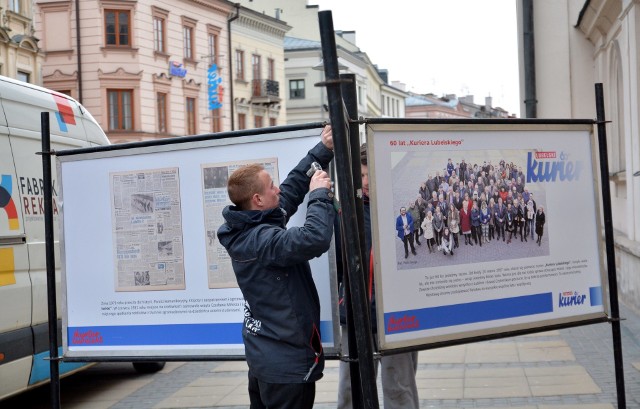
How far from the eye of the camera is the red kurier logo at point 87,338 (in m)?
5.16

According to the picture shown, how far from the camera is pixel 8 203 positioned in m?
7.31

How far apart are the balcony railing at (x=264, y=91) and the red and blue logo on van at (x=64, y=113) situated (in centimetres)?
4465

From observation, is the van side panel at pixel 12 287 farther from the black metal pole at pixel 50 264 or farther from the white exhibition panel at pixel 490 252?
the white exhibition panel at pixel 490 252

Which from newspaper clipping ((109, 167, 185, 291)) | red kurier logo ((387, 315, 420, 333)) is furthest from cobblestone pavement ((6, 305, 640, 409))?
red kurier logo ((387, 315, 420, 333))

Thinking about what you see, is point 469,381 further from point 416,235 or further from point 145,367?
point 416,235

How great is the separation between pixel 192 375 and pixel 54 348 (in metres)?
4.51

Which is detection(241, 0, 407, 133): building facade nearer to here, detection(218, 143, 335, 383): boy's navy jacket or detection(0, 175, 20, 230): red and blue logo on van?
detection(0, 175, 20, 230): red and blue logo on van

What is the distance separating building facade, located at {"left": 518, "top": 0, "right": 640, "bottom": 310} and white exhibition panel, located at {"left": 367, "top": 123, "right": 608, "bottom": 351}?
7372mm

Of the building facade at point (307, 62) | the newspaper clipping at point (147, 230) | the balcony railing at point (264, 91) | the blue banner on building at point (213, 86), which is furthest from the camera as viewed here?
the building facade at point (307, 62)

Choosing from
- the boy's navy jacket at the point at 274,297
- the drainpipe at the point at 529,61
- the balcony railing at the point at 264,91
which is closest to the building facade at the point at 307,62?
the balcony railing at the point at 264,91

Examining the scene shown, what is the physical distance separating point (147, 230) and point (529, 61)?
1377cm

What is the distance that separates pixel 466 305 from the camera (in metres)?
4.22

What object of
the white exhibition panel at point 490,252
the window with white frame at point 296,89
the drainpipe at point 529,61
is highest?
the window with white frame at point 296,89

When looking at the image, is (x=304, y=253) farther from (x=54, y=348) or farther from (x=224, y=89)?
(x=224, y=89)
